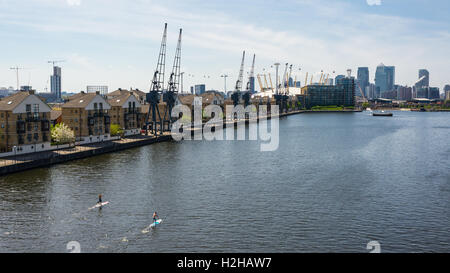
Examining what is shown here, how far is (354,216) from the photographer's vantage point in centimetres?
4109

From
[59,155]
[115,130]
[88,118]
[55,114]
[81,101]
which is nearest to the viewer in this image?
[59,155]

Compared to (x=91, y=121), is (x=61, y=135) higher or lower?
lower

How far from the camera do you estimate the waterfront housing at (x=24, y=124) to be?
228 feet

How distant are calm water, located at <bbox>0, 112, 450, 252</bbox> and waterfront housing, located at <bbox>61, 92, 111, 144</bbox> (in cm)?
1501

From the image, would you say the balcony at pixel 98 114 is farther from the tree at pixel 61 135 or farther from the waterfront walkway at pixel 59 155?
the tree at pixel 61 135

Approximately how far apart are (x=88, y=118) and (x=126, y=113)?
752 inches

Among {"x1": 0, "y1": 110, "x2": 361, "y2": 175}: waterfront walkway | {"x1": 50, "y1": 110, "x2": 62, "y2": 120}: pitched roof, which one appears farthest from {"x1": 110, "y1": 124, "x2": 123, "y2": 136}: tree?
{"x1": 50, "y1": 110, "x2": 62, "y2": 120}: pitched roof

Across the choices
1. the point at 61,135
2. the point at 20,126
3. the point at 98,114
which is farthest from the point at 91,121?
the point at 20,126

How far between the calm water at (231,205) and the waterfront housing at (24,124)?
31.7 feet

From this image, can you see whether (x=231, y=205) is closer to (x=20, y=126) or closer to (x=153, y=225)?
(x=153, y=225)

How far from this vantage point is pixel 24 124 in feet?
233

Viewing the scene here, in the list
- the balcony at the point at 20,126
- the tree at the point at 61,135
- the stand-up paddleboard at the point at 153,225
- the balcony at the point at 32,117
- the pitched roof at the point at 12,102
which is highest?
the pitched roof at the point at 12,102

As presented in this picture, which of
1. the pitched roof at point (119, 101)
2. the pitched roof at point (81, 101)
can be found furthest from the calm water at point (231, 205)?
the pitched roof at point (119, 101)

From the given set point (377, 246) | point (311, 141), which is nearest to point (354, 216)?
point (377, 246)
